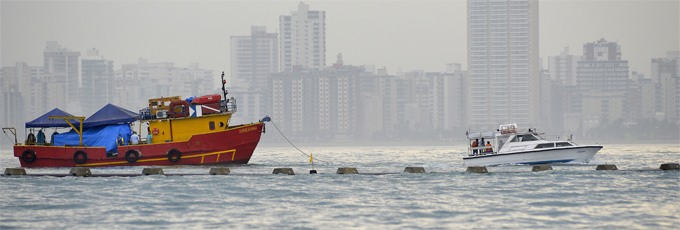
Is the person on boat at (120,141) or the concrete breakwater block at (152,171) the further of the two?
the person on boat at (120,141)

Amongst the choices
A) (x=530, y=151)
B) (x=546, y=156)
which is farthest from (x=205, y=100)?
(x=546, y=156)

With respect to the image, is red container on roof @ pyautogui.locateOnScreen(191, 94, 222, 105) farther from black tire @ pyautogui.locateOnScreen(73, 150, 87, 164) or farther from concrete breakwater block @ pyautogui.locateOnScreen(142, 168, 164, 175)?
concrete breakwater block @ pyautogui.locateOnScreen(142, 168, 164, 175)

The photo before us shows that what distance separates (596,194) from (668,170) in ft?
35.6

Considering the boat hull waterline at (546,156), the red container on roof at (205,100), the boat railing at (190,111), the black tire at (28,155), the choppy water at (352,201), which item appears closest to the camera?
the choppy water at (352,201)

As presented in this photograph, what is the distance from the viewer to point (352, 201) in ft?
83.7

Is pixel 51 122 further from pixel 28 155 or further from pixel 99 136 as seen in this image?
pixel 99 136

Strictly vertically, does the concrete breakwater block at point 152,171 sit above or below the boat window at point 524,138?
below

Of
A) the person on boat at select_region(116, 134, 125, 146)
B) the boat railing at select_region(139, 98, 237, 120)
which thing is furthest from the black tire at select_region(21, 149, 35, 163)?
the boat railing at select_region(139, 98, 237, 120)

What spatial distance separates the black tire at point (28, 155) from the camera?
42691 mm

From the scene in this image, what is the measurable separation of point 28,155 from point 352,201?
25298 mm

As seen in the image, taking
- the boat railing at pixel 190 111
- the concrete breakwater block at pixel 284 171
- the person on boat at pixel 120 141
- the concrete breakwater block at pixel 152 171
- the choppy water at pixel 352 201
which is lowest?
the choppy water at pixel 352 201

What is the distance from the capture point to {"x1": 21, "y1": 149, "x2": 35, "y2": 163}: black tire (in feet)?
140

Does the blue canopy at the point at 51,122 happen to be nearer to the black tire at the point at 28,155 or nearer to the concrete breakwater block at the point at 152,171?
the black tire at the point at 28,155

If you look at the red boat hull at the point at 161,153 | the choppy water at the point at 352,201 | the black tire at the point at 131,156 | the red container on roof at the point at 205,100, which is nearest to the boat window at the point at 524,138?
the choppy water at the point at 352,201
